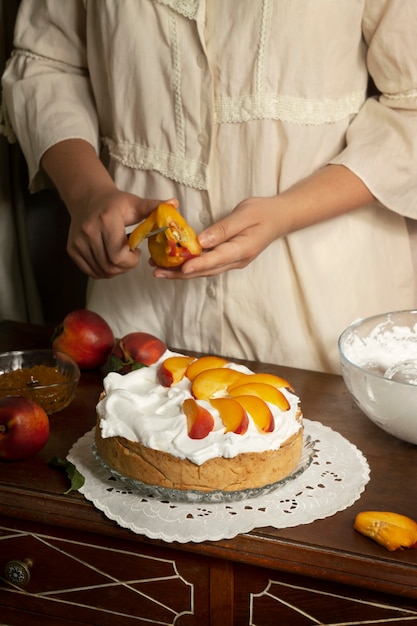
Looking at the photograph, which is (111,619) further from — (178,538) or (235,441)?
(235,441)

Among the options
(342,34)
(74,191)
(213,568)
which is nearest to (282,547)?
(213,568)

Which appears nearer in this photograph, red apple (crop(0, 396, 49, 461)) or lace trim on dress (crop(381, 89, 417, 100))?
red apple (crop(0, 396, 49, 461))

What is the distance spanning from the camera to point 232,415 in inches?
41.4

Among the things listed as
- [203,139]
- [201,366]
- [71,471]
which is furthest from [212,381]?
[203,139]

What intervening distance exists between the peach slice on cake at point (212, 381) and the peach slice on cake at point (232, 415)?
4 cm

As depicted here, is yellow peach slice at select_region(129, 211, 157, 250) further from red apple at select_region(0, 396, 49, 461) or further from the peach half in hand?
red apple at select_region(0, 396, 49, 461)

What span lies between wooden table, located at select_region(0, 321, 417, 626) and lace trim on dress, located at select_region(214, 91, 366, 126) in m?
0.57

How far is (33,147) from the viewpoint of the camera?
1.69 m

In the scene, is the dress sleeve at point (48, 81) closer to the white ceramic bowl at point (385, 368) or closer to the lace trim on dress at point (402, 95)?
the lace trim on dress at point (402, 95)

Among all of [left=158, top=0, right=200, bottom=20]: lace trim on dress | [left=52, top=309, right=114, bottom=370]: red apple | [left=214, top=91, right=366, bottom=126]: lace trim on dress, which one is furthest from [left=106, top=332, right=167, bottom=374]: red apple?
[left=158, top=0, right=200, bottom=20]: lace trim on dress

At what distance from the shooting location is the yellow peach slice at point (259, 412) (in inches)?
41.9

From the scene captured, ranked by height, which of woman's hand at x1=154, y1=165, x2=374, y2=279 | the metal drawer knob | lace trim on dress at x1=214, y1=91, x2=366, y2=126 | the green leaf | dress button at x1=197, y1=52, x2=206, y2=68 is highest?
dress button at x1=197, y1=52, x2=206, y2=68

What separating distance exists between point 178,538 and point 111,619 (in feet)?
0.63

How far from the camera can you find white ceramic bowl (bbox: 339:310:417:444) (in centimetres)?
117
